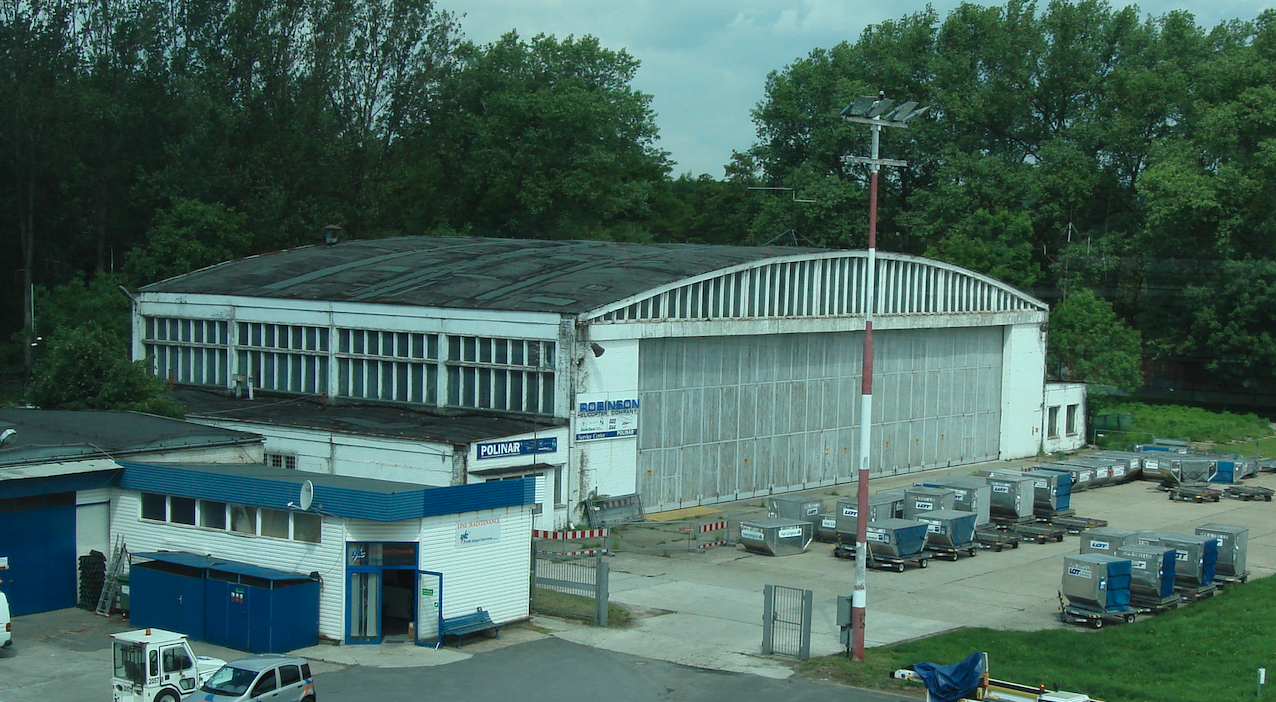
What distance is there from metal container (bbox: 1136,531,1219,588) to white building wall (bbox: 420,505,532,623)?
49.0 feet

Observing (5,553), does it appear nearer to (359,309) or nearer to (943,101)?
(359,309)

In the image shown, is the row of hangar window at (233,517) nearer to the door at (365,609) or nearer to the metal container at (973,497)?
the door at (365,609)

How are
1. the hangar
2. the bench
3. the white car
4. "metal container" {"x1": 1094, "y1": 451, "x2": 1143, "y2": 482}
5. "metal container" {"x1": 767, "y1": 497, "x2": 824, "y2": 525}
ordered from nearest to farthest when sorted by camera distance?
the white car
the bench
"metal container" {"x1": 767, "y1": 497, "x2": 824, "y2": 525}
the hangar
"metal container" {"x1": 1094, "y1": 451, "x2": 1143, "y2": 482}

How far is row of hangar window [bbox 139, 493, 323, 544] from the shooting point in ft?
77.7

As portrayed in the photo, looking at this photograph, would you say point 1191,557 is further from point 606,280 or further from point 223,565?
point 223,565

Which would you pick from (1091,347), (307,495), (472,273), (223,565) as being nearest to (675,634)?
(307,495)

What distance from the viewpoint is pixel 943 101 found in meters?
90.1

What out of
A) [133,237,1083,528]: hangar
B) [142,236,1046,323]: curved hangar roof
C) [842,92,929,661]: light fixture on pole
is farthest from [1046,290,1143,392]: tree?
[842,92,929,661]: light fixture on pole

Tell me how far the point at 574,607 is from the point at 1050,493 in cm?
1906

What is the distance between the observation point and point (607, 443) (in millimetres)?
37312

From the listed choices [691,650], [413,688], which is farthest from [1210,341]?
[413,688]

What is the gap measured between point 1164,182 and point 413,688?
62009 millimetres

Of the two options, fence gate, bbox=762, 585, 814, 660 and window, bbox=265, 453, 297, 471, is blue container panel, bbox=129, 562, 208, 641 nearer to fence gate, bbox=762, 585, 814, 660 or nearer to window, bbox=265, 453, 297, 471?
fence gate, bbox=762, 585, 814, 660

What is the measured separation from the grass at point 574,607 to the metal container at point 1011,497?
16.0 m
